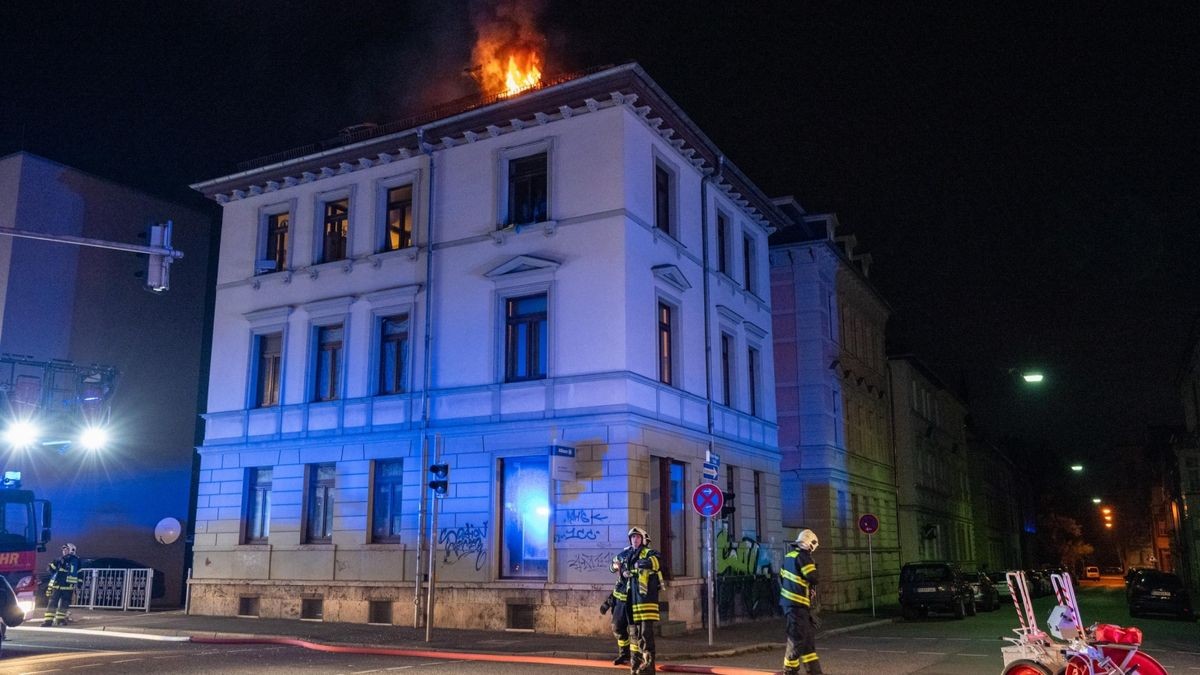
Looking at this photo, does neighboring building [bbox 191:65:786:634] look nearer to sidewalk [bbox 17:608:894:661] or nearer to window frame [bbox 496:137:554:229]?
window frame [bbox 496:137:554:229]

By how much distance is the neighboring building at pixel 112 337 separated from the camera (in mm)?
29984

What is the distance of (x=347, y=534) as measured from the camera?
22.8 meters

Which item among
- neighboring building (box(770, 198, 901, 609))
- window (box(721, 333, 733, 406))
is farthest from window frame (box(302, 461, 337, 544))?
neighboring building (box(770, 198, 901, 609))

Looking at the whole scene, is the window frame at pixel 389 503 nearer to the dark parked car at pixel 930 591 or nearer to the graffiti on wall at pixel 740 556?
the graffiti on wall at pixel 740 556

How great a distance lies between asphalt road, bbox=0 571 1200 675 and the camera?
Result: 1330 cm

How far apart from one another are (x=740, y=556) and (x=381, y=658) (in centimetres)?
1196

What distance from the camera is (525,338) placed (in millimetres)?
21922

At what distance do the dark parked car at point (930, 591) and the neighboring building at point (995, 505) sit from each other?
32251 mm

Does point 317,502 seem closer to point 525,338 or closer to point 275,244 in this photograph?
point 525,338

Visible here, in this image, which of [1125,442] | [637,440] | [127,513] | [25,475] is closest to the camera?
[637,440]

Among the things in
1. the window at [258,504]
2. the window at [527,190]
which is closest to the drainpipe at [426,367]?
the window at [527,190]

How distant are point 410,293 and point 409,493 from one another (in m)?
4.83

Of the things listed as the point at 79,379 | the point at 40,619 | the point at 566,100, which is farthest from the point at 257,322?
the point at 566,100

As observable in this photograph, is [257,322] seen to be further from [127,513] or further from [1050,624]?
[1050,624]
